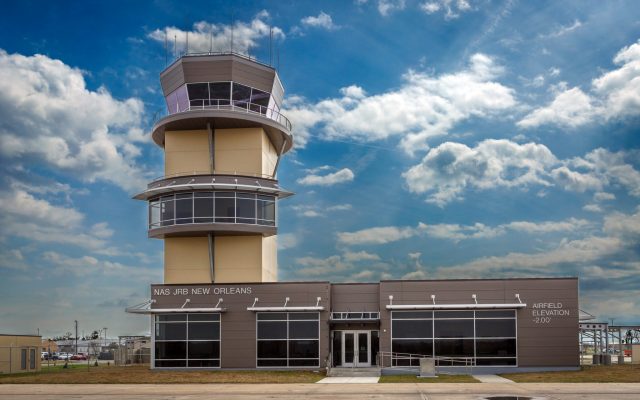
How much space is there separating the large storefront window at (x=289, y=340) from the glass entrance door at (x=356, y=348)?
188cm

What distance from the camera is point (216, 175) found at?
1933 inches

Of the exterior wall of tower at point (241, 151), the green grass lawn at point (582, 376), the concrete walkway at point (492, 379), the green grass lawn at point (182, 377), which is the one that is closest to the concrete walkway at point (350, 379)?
the green grass lawn at point (182, 377)

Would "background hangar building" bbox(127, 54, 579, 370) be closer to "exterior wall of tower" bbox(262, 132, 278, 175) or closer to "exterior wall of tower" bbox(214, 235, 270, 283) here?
"exterior wall of tower" bbox(214, 235, 270, 283)

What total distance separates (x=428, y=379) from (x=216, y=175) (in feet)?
65.3

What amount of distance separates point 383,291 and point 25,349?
2829cm

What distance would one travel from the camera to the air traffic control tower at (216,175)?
4916 centimetres

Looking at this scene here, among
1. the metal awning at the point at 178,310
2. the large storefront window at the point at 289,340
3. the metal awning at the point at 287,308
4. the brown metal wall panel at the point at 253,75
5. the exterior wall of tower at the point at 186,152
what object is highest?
the brown metal wall panel at the point at 253,75

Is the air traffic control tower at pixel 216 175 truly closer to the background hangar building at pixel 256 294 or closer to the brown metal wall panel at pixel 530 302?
the background hangar building at pixel 256 294

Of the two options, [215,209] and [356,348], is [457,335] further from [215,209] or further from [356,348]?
[215,209]

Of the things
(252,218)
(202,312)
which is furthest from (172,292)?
(252,218)

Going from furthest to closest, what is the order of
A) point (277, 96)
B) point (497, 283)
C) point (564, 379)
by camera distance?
point (277, 96) → point (497, 283) → point (564, 379)

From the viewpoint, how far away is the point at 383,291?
150 feet

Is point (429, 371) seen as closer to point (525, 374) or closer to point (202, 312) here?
point (525, 374)

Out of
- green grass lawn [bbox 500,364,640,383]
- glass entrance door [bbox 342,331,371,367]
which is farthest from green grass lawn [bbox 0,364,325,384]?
green grass lawn [bbox 500,364,640,383]
